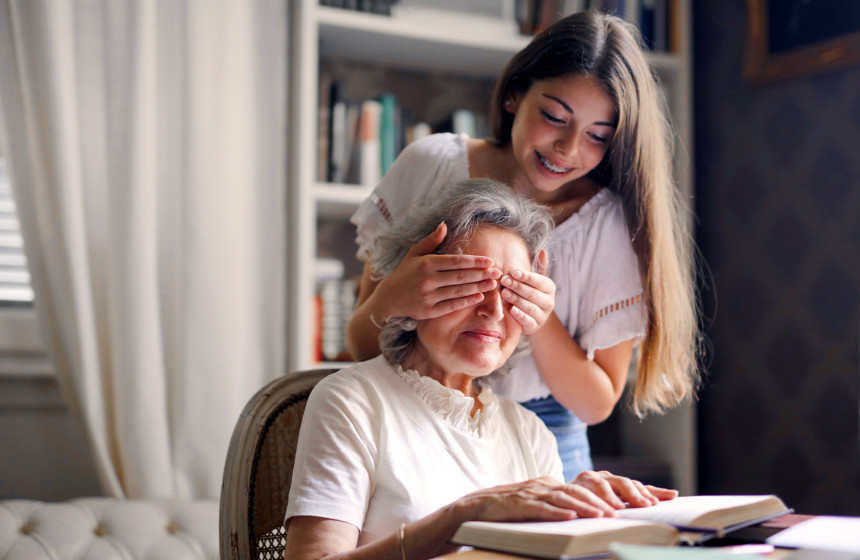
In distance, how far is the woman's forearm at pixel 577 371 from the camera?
51.3 inches

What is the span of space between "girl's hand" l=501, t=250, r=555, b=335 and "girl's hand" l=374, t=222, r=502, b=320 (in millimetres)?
26

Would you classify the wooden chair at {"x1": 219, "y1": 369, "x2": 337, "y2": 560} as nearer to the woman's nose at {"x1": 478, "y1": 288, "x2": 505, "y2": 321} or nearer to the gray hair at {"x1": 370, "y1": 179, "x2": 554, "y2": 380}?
the gray hair at {"x1": 370, "y1": 179, "x2": 554, "y2": 380}

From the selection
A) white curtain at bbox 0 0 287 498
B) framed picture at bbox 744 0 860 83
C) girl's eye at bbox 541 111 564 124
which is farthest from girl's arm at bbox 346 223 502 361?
framed picture at bbox 744 0 860 83

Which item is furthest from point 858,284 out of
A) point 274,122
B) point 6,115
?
point 6,115

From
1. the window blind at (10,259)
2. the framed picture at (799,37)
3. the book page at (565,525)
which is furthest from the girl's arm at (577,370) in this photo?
the window blind at (10,259)

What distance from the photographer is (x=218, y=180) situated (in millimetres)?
2113

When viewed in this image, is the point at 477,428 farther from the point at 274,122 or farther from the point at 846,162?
the point at 846,162

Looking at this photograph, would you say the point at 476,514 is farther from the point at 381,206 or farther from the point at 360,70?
the point at 360,70

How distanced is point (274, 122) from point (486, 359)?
4.57 ft

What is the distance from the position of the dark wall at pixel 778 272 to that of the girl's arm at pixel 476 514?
62.6 inches

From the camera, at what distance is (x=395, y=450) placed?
1017 mm

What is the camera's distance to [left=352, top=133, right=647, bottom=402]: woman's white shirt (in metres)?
1.35

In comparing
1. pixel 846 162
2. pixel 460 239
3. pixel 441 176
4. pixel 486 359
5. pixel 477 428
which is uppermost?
pixel 846 162

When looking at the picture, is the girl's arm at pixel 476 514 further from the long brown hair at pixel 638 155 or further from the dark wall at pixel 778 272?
the dark wall at pixel 778 272
